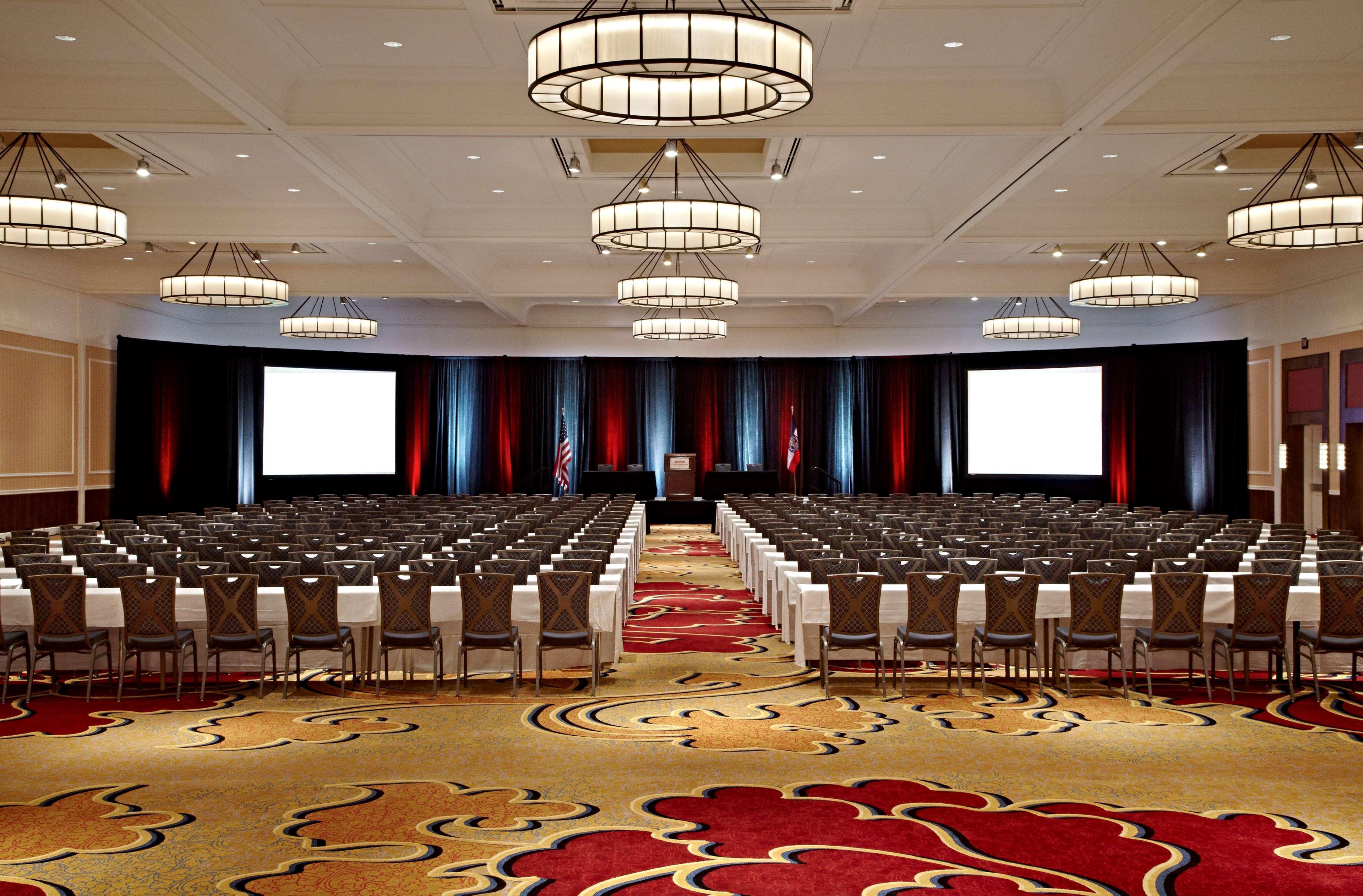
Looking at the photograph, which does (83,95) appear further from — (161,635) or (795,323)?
(795,323)

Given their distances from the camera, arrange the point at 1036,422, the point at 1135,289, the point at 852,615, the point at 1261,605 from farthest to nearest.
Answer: the point at 1036,422
the point at 1135,289
the point at 852,615
the point at 1261,605

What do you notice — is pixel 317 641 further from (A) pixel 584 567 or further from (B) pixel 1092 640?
(B) pixel 1092 640

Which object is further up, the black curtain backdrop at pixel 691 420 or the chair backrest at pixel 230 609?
the black curtain backdrop at pixel 691 420

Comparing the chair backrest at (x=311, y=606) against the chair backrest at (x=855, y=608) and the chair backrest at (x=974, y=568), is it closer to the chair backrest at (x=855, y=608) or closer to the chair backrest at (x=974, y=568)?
the chair backrest at (x=855, y=608)

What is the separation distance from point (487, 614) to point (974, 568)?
383 centimetres

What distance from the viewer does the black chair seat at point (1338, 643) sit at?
7336 millimetres

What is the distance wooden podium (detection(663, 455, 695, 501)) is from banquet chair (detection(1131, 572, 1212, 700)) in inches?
731

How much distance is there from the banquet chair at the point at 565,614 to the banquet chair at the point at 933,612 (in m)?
2.15

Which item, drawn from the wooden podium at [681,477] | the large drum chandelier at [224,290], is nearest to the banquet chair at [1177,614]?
the large drum chandelier at [224,290]

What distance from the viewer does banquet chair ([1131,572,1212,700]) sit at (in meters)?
7.52

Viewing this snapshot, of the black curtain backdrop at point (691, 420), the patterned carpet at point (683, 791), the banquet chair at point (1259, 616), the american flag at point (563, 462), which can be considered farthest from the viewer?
the black curtain backdrop at point (691, 420)

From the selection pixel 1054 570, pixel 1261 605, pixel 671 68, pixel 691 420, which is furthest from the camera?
pixel 691 420

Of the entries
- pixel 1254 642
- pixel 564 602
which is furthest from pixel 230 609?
pixel 1254 642

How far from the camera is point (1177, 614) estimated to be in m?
7.57
